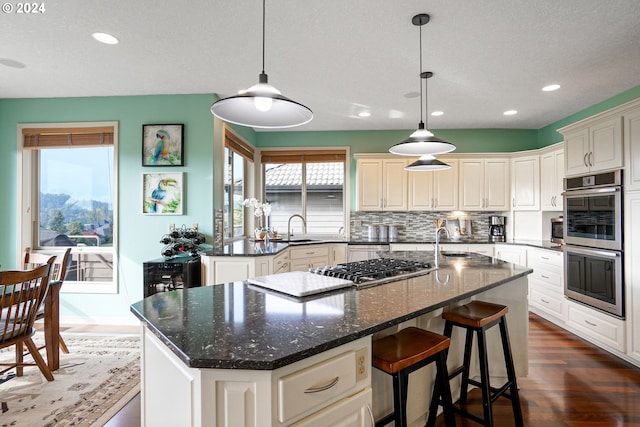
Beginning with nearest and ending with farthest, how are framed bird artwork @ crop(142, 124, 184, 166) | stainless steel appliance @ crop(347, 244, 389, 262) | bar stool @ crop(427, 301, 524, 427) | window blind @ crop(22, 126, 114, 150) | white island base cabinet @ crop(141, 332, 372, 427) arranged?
1. white island base cabinet @ crop(141, 332, 372, 427)
2. bar stool @ crop(427, 301, 524, 427)
3. framed bird artwork @ crop(142, 124, 184, 166)
4. window blind @ crop(22, 126, 114, 150)
5. stainless steel appliance @ crop(347, 244, 389, 262)

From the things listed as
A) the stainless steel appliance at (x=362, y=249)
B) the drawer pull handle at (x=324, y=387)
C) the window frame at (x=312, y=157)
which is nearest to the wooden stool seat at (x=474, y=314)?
the drawer pull handle at (x=324, y=387)

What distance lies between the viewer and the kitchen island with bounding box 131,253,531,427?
3.02ft

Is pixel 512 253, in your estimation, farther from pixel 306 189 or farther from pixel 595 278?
pixel 306 189

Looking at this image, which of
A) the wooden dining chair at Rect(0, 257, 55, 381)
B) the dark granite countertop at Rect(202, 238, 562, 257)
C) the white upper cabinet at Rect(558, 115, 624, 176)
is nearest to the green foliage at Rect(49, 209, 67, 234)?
the wooden dining chair at Rect(0, 257, 55, 381)

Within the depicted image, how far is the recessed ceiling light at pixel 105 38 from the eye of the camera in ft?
8.28

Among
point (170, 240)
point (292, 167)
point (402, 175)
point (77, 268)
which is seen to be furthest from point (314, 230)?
point (77, 268)

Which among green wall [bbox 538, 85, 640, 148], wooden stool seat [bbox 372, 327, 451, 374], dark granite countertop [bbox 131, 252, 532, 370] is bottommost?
wooden stool seat [bbox 372, 327, 451, 374]

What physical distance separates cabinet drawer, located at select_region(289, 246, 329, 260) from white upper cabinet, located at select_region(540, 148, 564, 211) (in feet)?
10.5

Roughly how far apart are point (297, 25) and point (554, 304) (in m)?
4.20

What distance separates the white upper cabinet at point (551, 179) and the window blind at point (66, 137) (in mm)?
5773

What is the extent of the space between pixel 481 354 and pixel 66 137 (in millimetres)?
4910

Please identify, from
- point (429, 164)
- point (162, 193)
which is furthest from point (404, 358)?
point (162, 193)

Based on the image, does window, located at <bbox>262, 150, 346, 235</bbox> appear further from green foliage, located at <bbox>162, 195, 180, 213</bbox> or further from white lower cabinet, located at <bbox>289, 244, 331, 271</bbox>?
green foliage, located at <bbox>162, 195, 180, 213</bbox>

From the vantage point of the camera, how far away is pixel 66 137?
393cm
